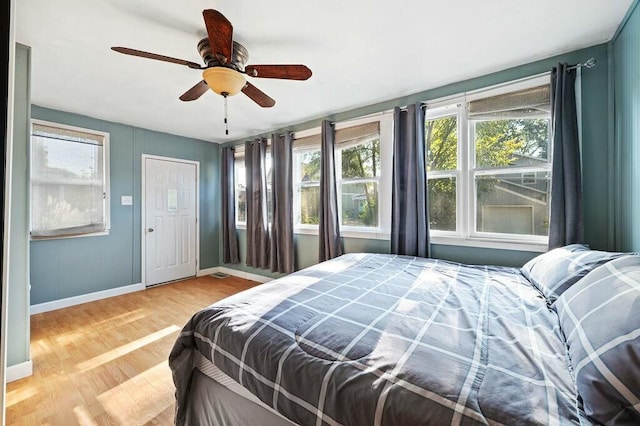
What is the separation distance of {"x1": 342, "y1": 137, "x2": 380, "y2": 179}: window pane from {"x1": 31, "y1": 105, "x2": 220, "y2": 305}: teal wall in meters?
2.73

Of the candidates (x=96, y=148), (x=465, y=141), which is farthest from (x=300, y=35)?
(x=96, y=148)

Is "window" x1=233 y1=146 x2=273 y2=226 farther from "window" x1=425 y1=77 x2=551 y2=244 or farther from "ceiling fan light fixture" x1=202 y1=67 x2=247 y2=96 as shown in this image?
"window" x1=425 y1=77 x2=551 y2=244

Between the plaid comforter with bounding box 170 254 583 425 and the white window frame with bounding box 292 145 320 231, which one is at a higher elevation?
the white window frame with bounding box 292 145 320 231

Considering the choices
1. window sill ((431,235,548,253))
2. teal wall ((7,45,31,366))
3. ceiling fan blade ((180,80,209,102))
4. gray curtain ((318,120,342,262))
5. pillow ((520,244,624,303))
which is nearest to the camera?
A: pillow ((520,244,624,303))

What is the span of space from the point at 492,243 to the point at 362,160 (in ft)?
5.39

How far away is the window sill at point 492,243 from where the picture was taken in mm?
2150

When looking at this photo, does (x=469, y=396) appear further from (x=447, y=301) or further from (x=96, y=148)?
(x=96, y=148)

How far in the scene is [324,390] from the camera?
2.77 feet

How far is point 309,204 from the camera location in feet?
12.5

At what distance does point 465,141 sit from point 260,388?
259cm

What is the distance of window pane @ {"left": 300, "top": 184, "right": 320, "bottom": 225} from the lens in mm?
3727

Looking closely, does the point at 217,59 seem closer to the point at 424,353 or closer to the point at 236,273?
the point at 424,353

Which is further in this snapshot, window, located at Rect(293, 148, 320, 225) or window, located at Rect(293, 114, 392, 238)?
window, located at Rect(293, 148, 320, 225)

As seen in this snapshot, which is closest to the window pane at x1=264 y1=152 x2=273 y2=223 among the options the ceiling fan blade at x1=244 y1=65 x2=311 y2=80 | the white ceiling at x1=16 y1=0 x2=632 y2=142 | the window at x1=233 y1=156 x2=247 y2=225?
the window at x1=233 y1=156 x2=247 y2=225
